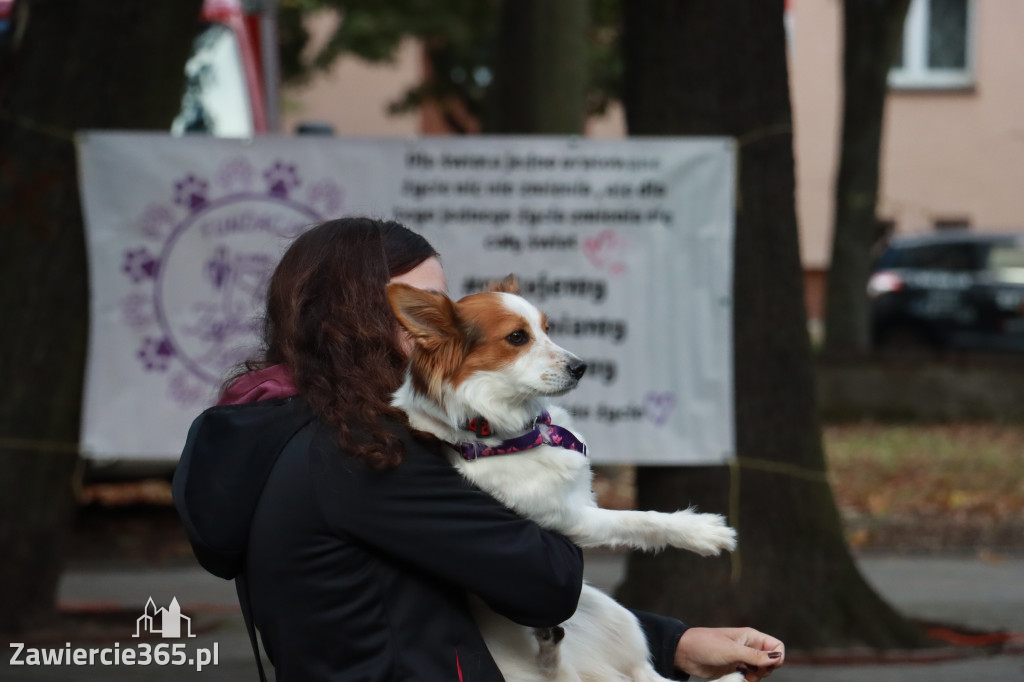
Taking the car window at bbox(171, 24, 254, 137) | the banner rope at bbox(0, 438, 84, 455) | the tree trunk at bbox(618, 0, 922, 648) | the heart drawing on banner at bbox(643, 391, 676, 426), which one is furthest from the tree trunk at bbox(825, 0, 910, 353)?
the banner rope at bbox(0, 438, 84, 455)

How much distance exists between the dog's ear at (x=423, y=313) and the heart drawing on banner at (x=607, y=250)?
3.32m

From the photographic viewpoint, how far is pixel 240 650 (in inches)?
219

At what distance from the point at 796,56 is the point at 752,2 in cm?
2170

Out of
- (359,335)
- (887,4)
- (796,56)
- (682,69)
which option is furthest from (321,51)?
(359,335)

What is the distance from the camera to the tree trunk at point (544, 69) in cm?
1046

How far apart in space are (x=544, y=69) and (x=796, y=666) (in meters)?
6.39

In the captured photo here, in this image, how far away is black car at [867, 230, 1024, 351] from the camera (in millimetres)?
17703

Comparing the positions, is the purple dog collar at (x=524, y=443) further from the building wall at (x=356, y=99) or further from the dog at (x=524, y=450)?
the building wall at (x=356, y=99)

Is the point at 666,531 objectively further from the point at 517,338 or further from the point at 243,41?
Answer: the point at 243,41

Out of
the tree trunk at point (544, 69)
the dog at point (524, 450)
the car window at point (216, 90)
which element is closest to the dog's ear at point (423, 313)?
the dog at point (524, 450)

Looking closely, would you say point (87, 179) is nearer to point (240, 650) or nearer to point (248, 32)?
point (240, 650)

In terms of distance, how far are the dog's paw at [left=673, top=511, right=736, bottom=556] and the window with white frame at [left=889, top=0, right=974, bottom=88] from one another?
2531cm

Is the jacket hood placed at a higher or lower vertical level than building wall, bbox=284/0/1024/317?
lower

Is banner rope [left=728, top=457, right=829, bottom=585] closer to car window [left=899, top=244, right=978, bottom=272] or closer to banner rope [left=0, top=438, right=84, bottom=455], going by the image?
banner rope [left=0, top=438, right=84, bottom=455]
